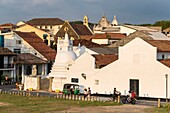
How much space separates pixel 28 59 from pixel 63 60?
16.6m

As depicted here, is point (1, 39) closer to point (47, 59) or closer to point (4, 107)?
Result: point (47, 59)

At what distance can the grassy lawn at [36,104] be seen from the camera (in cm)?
3512

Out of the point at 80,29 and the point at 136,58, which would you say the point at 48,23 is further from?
the point at 136,58

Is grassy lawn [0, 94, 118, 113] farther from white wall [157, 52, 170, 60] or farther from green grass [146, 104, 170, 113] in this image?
white wall [157, 52, 170, 60]

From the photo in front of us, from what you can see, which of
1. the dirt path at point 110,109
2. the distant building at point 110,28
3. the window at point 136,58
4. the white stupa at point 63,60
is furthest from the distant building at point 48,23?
the dirt path at point 110,109

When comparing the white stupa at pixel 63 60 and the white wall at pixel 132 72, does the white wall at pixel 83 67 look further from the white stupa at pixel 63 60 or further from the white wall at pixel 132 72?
the white stupa at pixel 63 60

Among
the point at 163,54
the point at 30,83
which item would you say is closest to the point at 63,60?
the point at 30,83

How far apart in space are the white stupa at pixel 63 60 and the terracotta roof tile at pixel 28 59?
13.2 metres

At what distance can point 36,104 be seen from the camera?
38.8m

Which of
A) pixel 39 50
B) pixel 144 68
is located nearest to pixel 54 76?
pixel 144 68

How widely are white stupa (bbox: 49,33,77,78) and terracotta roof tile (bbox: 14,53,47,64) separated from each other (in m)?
13.2

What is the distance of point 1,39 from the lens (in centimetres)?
6969

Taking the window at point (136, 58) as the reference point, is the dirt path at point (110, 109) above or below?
below

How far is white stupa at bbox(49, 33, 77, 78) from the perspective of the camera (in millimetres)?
52206
